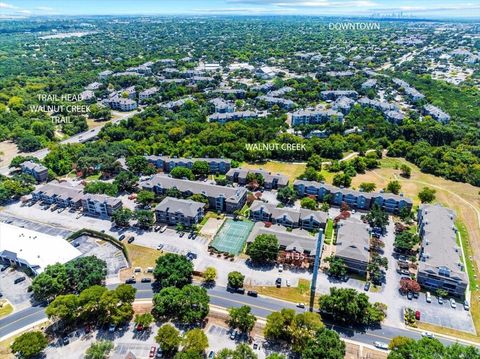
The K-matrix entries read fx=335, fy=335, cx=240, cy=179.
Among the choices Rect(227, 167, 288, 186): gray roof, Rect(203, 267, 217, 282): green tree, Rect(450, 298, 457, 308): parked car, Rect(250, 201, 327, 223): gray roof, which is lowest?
Rect(450, 298, 457, 308): parked car

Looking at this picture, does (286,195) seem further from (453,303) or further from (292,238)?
(453,303)

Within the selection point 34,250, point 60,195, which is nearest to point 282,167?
point 60,195

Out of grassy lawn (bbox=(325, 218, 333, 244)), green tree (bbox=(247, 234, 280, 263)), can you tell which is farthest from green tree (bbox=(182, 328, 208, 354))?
grassy lawn (bbox=(325, 218, 333, 244))

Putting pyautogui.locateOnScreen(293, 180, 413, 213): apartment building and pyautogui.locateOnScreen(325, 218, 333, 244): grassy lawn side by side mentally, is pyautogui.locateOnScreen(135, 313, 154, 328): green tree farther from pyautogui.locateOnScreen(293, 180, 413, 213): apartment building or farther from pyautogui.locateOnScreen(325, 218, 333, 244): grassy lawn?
pyautogui.locateOnScreen(293, 180, 413, 213): apartment building

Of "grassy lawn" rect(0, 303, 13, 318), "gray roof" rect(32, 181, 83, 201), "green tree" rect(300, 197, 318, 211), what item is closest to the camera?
"grassy lawn" rect(0, 303, 13, 318)

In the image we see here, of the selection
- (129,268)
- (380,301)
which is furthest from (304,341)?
(129,268)
